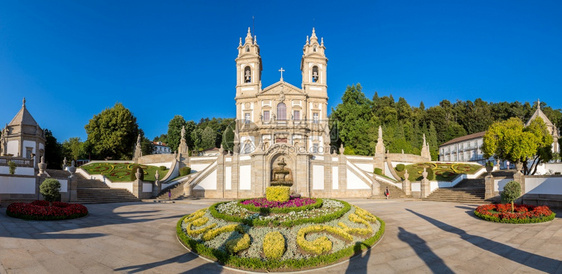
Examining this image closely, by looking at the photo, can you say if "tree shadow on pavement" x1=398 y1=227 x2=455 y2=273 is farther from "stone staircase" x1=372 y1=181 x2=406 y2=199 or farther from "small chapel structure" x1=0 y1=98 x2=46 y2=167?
"small chapel structure" x1=0 y1=98 x2=46 y2=167

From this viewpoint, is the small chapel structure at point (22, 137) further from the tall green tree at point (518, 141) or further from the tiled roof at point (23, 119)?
the tall green tree at point (518, 141)

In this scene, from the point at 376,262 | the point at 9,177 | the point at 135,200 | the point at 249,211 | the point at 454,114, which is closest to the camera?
the point at 376,262

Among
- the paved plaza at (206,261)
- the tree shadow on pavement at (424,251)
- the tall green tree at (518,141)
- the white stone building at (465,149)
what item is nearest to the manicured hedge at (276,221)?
the paved plaza at (206,261)

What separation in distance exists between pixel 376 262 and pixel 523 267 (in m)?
3.84

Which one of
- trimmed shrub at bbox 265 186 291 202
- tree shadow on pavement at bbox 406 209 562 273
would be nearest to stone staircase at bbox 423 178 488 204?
tree shadow on pavement at bbox 406 209 562 273

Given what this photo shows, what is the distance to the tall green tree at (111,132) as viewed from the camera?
48.8 metres

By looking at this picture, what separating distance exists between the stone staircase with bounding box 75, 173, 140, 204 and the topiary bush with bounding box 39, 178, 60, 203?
339 inches

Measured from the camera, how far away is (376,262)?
9078mm

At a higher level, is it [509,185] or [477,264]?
[509,185]

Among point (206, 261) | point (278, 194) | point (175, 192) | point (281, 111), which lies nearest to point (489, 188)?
point (278, 194)

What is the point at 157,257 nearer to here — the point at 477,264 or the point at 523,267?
the point at 477,264

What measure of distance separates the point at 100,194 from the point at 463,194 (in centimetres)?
3081

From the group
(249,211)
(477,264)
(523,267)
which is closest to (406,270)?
(477,264)

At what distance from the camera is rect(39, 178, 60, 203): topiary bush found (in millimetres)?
15438
